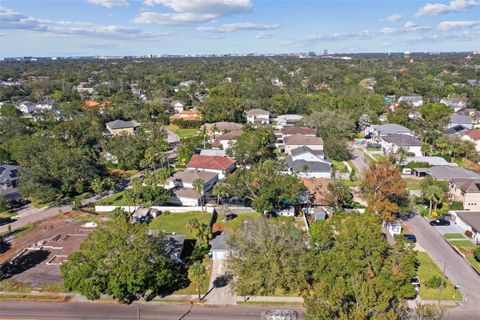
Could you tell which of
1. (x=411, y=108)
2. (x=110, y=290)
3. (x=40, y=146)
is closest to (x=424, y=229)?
(x=110, y=290)

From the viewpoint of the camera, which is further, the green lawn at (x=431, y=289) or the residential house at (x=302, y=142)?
the residential house at (x=302, y=142)

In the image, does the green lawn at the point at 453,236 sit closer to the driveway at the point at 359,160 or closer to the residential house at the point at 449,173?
the residential house at the point at 449,173

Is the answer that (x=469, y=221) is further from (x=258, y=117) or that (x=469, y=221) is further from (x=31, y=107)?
(x=31, y=107)

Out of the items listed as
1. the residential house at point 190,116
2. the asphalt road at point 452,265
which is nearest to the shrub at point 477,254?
the asphalt road at point 452,265

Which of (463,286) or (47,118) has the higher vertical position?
(47,118)

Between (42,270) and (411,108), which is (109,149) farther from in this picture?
(411,108)

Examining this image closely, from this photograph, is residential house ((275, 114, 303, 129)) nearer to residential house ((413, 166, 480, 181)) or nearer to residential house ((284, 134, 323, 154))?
residential house ((284, 134, 323, 154))

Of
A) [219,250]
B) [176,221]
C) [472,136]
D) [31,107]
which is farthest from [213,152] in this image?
[31,107]
